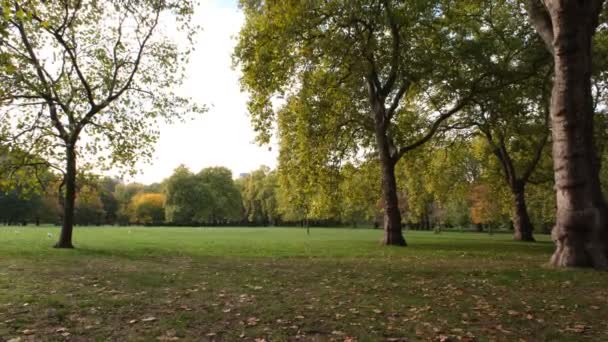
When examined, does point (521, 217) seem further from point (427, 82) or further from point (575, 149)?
point (575, 149)

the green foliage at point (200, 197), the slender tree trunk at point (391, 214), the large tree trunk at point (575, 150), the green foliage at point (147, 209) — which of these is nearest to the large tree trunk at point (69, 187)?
the slender tree trunk at point (391, 214)

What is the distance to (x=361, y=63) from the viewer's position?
17.8 meters

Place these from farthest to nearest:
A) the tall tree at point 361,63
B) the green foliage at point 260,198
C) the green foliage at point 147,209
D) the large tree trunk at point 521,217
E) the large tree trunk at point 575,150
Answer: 1. the green foliage at point 147,209
2. the green foliage at point 260,198
3. the large tree trunk at point 521,217
4. the tall tree at point 361,63
5. the large tree trunk at point 575,150

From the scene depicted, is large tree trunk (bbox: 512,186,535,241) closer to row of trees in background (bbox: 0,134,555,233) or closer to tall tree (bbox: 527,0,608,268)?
row of trees in background (bbox: 0,134,555,233)

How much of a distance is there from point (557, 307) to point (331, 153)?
19523mm

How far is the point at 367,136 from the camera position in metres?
28.5

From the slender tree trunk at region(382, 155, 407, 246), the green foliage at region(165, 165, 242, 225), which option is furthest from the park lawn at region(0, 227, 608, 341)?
the green foliage at region(165, 165, 242, 225)

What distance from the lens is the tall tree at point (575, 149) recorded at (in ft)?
39.6

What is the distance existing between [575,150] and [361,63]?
347 inches

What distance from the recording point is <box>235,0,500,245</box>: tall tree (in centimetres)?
1617

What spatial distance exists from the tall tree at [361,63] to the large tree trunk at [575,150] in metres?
5.78

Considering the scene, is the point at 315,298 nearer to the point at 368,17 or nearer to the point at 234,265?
the point at 234,265

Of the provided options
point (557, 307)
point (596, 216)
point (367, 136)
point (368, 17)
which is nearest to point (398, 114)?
point (367, 136)

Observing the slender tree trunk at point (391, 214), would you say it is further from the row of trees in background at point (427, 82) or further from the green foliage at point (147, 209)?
the green foliage at point (147, 209)
